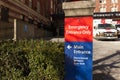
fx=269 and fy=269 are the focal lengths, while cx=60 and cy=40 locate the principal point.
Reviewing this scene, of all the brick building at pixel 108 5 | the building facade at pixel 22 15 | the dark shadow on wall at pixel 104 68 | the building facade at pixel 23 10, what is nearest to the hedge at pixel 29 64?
the dark shadow on wall at pixel 104 68

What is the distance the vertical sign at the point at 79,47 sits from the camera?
7.02 m

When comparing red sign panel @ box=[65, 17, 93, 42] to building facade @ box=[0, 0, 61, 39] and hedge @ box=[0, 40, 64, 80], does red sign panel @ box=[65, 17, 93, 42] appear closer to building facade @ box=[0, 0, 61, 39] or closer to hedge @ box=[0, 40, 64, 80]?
hedge @ box=[0, 40, 64, 80]

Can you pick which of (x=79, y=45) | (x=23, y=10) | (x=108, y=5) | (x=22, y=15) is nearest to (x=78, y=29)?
(x=79, y=45)

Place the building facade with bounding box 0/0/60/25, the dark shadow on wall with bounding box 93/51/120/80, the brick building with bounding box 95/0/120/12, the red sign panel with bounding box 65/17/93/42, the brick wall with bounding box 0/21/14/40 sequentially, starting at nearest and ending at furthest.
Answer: the red sign panel with bounding box 65/17/93/42
the dark shadow on wall with bounding box 93/51/120/80
the brick wall with bounding box 0/21/14/40
the building facade with bounding box 0/0/60/25
the brick building with bounding box 95/0/120/12

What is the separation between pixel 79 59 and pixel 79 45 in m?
0.37

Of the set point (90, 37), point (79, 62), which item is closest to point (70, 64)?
point (79, 62)

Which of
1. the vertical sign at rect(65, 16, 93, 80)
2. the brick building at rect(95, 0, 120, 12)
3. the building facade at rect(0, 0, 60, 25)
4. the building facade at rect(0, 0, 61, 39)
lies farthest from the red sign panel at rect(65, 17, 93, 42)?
the brick building at rect(95, 0, 120, 12)

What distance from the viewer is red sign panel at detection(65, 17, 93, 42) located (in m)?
7.01

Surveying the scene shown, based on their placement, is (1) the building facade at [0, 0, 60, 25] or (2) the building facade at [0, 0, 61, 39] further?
(1) the building facade at [0, 0, 60, 25]

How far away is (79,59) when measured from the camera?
7.08 m

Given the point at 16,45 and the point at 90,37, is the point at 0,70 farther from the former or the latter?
the point at 90,37

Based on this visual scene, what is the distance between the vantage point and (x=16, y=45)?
7254mm

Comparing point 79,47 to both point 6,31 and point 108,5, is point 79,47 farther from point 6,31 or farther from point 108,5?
point 108,5

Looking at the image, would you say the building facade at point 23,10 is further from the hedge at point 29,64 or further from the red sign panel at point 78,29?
the hedge at point 29,64
